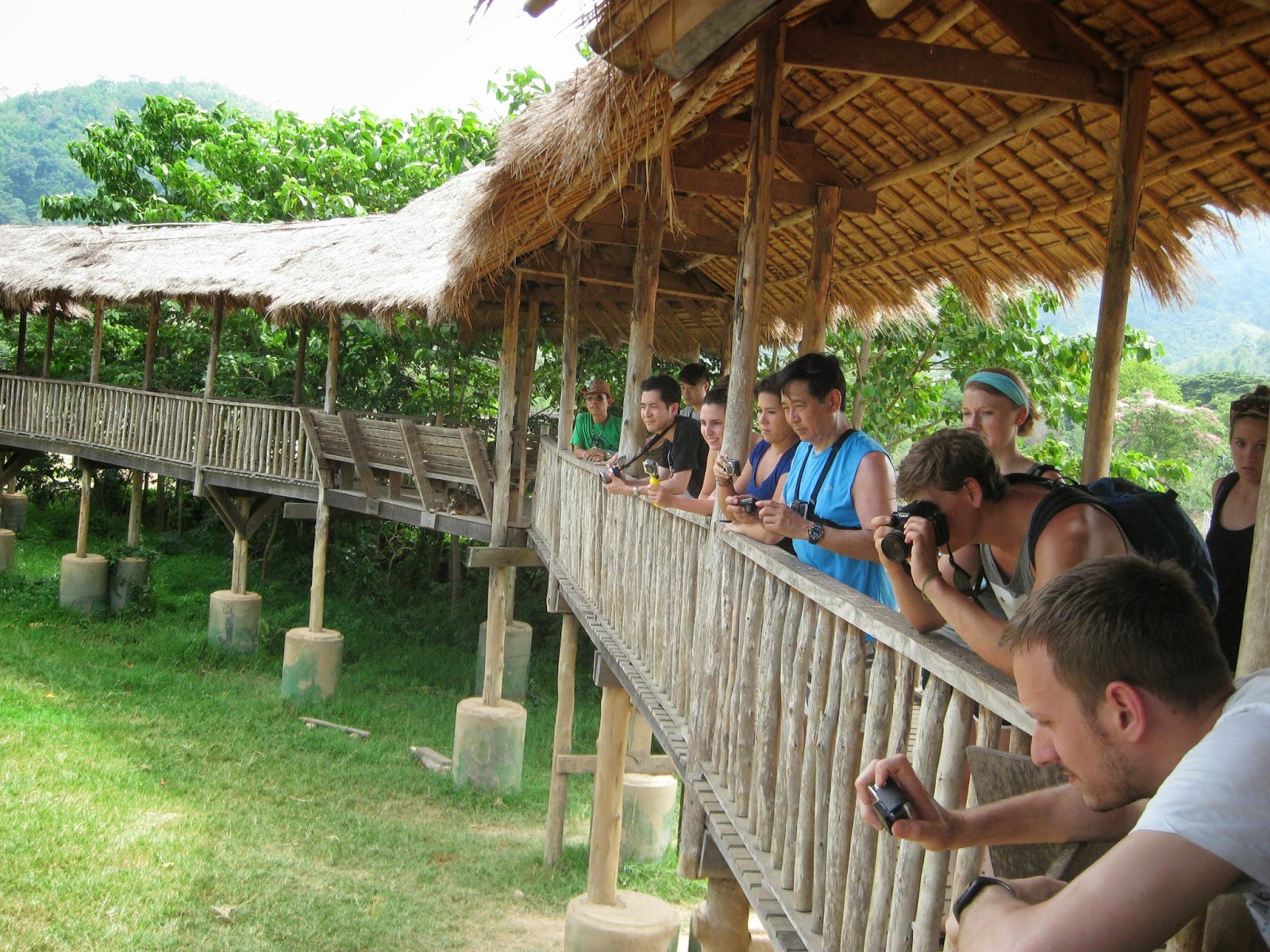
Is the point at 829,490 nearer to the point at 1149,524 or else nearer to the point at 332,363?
the point at 1149,524

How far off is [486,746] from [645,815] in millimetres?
1841

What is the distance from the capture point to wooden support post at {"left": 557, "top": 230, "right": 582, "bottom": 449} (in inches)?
359

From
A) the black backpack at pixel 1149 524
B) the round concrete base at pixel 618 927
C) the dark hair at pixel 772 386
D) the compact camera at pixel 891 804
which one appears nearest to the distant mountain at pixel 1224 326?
the round concrete base at pixel 618 927

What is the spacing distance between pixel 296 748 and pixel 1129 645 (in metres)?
12.3

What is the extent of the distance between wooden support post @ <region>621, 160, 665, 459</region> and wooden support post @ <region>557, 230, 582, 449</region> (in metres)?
1.79

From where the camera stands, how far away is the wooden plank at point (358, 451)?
12766mm

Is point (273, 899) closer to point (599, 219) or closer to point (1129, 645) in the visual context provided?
point (599, 219)

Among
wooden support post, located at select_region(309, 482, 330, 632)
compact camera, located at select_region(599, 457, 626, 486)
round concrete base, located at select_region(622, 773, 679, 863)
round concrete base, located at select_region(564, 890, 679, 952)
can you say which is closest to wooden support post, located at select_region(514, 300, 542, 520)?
wooden support post, located at select_region(309, 482, 330, 632)

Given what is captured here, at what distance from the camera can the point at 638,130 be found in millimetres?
4793

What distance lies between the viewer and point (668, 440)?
5980 mm

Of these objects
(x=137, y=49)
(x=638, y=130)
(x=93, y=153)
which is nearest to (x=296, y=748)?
(x=638, y=130)

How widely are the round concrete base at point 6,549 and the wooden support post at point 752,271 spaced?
17.6 m

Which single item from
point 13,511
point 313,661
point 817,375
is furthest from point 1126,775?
point 13,511

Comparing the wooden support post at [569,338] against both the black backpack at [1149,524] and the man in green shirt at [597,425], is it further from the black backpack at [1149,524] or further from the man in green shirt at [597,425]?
the black backpack at [1149,524]
